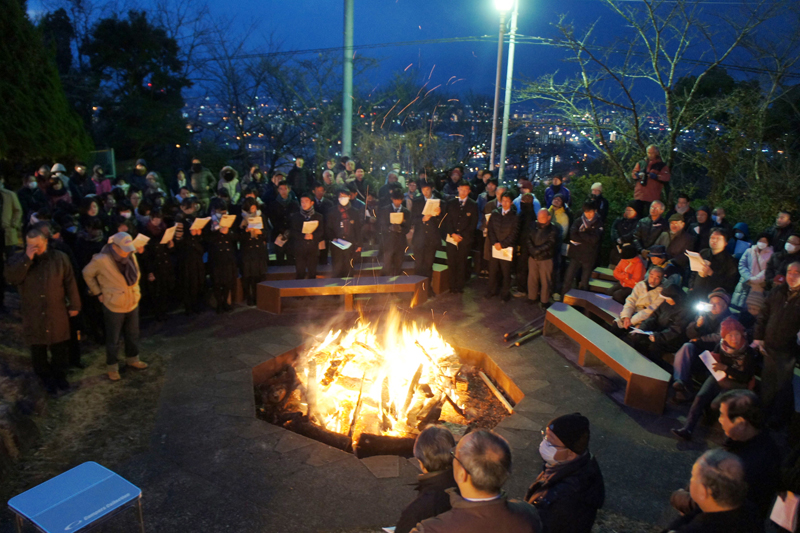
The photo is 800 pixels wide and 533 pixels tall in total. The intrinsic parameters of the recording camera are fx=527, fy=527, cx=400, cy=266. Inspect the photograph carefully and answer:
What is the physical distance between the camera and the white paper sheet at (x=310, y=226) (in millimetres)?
9490

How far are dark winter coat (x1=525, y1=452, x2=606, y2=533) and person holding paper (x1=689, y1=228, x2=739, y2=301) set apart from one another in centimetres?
558

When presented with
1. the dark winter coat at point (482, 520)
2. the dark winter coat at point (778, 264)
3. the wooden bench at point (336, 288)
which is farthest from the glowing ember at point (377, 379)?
the dark winter coat at point (778, 264)

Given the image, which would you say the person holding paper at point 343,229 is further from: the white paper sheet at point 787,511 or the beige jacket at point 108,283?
the white paper sheet at point 787,511

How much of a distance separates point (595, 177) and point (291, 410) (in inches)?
417

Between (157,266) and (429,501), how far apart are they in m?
6.84

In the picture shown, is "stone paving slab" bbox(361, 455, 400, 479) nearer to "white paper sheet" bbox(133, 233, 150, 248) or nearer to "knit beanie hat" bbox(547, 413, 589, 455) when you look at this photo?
"knit beanie hat" bbox(547, 413, 589, 455)

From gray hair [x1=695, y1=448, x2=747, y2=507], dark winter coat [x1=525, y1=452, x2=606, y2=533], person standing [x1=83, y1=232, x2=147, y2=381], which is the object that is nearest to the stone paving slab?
dark winter coat [x1=525, y1=452, x2=606, y2=533]

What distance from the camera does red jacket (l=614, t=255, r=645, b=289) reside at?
8.43 metres

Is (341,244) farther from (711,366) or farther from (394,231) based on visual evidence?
(711,366)

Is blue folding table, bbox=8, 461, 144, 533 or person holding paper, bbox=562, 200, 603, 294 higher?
person holding paper, bbox=562, 200, 603, 294

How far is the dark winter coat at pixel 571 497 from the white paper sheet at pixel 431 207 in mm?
6722

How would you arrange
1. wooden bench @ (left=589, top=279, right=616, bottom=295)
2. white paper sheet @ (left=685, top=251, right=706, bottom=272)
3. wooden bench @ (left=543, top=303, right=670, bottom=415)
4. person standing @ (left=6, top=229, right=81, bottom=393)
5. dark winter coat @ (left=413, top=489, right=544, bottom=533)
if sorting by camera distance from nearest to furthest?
dark winter coat @ (left=413, top=489, right=544, bottom=533) → person standing @ (left=6, top=229, right=81, bottom=393) → wooden bench @ (left=543, top=303, right=670, bottom=415) → white paper sheet @ (left=685, top=251, right=706, bottom=272) → wooden bench @ (left=589, top=279, right=616, bottom=295)

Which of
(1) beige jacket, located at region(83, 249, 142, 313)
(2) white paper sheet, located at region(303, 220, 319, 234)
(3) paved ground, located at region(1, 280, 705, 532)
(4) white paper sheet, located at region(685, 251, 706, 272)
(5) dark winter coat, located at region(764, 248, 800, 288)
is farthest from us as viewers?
(2) white paper sheet, located at region(303, 220, 319, 234)

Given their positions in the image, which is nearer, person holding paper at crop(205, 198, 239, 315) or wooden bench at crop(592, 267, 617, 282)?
person holding paper at crop(205, 198, 239, 315)
